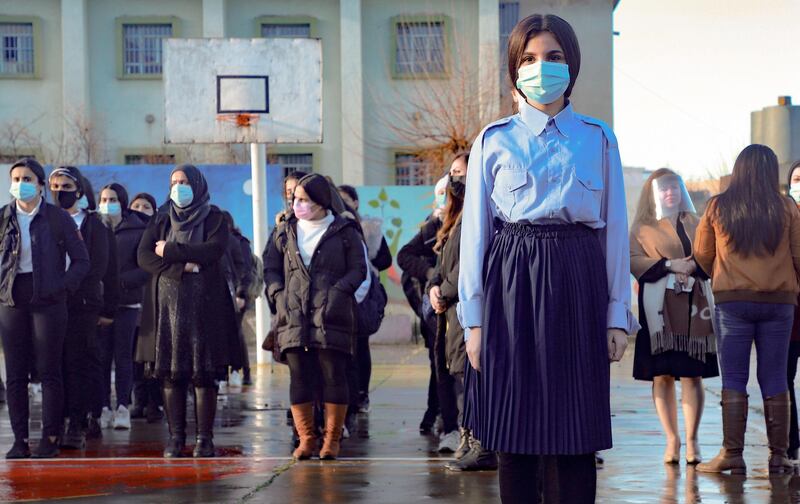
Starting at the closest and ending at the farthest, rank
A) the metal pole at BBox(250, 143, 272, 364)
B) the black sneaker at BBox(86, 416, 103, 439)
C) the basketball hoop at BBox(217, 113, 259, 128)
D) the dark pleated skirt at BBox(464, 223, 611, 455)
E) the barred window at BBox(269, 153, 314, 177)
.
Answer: the dark pleated skirt at BBox(464, 223, 611, 455), the black sneaker at BBox(86, 416, 103, 439), the metal pole at BBox(250, 143, 272, 364), the basketball hoop at BBox(217, 113, 259, 128), the barred window at BBox(269, 153, 314, 177)

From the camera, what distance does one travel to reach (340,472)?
852cm

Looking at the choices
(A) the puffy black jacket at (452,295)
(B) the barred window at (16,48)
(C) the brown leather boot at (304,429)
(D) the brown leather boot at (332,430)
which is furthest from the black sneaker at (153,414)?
(B) the barred window at (16,48)

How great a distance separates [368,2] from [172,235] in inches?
1169

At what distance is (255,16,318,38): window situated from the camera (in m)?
38.5

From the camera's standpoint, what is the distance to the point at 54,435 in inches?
373

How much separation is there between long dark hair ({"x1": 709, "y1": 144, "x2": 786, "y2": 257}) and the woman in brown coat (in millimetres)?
435

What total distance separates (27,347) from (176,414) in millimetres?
1058

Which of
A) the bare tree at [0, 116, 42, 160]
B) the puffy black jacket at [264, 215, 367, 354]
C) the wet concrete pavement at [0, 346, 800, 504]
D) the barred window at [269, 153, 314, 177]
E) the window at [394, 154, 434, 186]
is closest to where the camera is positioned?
the wet concrete pavement at [0, 346, 800, 504]

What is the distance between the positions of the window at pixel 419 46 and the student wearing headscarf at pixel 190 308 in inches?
1082

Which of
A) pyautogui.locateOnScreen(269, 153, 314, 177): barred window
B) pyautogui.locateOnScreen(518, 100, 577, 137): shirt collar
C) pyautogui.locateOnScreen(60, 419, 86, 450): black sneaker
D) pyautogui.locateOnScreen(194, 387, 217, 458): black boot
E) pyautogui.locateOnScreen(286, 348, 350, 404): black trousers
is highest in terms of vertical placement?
pyautogui.locateOnScreen(269, 153, 314, 177): barred window

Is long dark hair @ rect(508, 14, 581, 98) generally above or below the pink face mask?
above

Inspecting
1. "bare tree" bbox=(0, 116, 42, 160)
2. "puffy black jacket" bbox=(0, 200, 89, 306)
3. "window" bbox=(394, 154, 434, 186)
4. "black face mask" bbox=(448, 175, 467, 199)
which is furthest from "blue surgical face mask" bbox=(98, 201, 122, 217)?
"bare tree" bbox=(0, 116, 42, 160)

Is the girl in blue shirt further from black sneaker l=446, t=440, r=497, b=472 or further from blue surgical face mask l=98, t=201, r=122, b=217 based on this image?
blue surgical face mask l=98, t=201, r=122, b=217

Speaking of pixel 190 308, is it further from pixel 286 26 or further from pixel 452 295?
pixel 286 26
